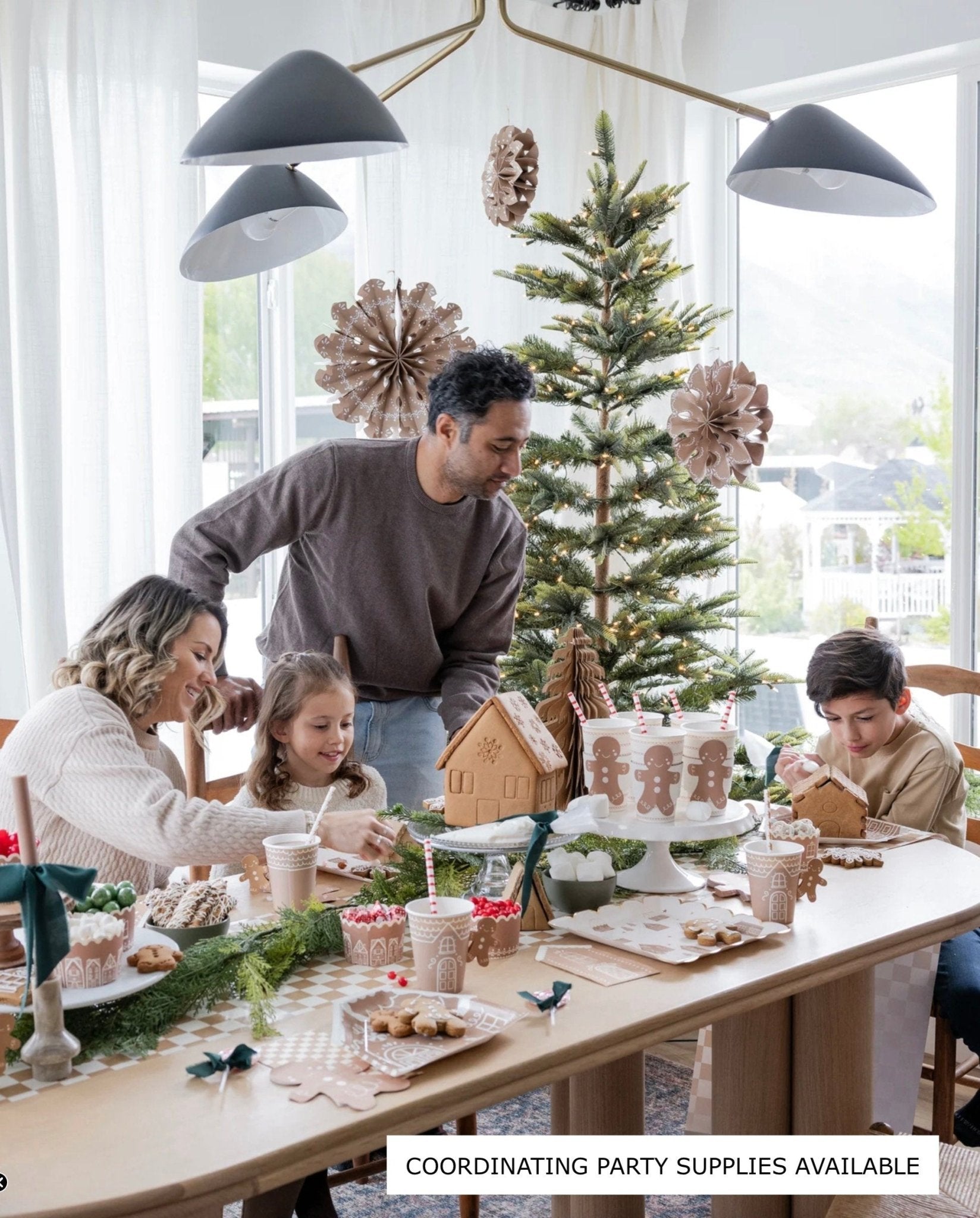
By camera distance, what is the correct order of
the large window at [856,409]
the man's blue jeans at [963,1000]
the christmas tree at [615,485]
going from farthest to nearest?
the large window at [856,409] < the christmas tree at [615,485] < the man's blue jeans at [963,1000]

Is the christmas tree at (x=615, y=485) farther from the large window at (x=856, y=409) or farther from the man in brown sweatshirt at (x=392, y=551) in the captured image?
the large window at (x=856, y=409)

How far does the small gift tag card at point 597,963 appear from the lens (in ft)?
5.15

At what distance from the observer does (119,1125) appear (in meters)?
1.19

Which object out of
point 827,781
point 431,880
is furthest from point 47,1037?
point 827,781

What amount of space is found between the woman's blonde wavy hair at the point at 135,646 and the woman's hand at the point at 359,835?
13.7 inches

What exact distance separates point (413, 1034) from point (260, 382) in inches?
118

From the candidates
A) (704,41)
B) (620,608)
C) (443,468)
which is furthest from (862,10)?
(443,468)

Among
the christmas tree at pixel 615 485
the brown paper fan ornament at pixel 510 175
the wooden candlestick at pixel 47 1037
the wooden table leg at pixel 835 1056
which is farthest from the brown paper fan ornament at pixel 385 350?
the wooden candlestick at pixel 47 1037

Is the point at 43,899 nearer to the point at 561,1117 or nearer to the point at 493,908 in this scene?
the point at 493,908

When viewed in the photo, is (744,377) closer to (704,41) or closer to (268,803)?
(268,803)

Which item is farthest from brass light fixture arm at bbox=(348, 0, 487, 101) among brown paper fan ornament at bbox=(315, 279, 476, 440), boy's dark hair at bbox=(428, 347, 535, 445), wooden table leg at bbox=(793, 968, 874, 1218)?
wooden table leg at bbox=(793, 968, 874, 1218)

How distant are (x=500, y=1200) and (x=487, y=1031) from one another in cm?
146

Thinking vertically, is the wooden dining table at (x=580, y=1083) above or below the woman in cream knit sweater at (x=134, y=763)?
below

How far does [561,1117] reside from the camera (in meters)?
2.22
